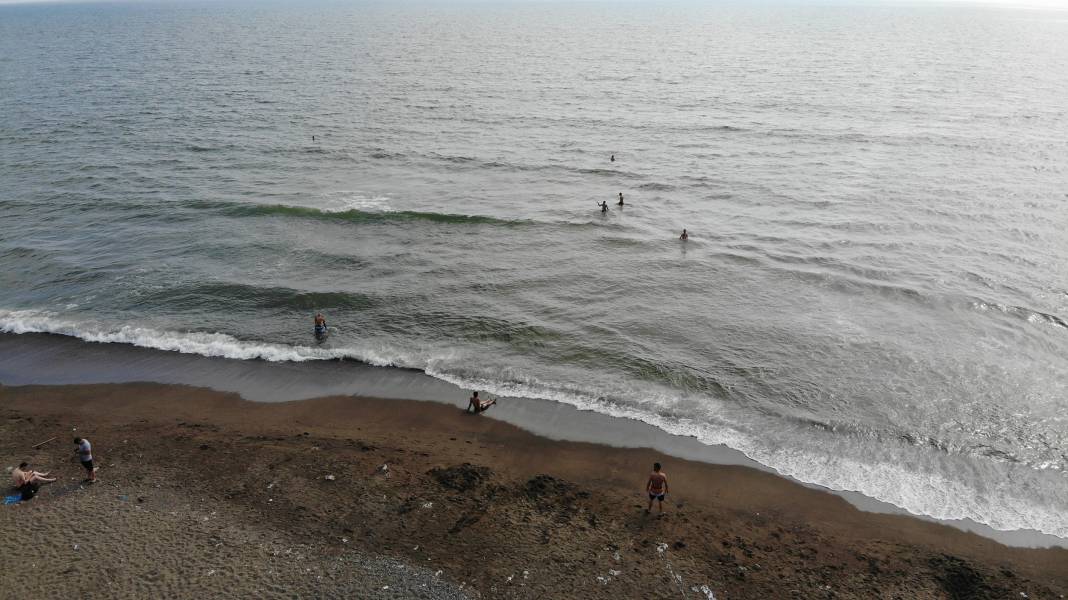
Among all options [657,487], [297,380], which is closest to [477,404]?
[657,487]

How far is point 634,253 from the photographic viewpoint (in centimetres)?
3744

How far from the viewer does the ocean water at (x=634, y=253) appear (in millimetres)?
23875

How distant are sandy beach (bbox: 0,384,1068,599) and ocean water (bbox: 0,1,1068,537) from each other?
8.61 feet

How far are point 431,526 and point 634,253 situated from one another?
77.6 ft

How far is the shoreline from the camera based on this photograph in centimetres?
2250

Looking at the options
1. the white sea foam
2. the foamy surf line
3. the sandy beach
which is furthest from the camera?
the white sea foam

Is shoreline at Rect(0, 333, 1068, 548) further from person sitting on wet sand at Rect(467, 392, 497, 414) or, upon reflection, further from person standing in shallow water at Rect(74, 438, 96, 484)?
person standing in shallow water at Rect(74, 438, 96, 484)

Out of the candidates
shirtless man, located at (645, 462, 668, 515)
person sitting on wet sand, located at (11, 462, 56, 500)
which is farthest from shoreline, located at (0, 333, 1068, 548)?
person sitting on wet sand, located at (11, 462, 56, 500)

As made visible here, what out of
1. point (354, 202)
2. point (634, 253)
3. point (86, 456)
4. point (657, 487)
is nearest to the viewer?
point (657, 487)

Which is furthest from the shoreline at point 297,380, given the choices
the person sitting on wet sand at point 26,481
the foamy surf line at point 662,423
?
the person sitting on wet sand at point 26,481

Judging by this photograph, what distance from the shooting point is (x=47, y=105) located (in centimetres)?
7350

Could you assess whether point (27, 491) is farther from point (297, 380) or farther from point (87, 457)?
point (297, 380)

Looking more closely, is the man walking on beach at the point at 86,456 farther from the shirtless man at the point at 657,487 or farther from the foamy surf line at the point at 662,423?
the shirtless man at the point at 657,487

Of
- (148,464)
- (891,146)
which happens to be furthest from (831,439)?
(891,146)
